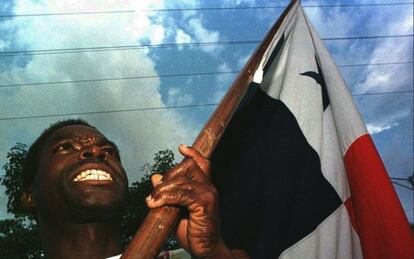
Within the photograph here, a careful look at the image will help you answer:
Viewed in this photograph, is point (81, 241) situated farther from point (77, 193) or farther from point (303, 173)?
point (303, 173)

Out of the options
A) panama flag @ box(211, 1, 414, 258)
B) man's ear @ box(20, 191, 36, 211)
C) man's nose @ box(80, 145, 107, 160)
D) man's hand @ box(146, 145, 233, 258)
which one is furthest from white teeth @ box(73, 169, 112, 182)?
man's hand @ box(146, 145, 233, 258)

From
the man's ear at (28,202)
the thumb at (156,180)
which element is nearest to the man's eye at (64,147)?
the man's ear at (28,202)

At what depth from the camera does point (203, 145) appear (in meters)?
1.68

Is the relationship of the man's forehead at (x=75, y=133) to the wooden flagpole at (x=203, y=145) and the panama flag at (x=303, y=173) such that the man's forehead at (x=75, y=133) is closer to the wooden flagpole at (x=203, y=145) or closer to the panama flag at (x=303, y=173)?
the panama flag at (x=303, y=173)

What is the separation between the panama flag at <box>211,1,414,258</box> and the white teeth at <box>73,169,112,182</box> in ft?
2.14

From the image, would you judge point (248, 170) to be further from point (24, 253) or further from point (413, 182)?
point (413, 182)

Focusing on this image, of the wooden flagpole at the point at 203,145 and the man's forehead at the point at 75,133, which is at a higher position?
the man's forehead at the point at 75,133

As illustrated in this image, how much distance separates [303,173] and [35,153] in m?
1.88

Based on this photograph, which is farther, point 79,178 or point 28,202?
point 28,202

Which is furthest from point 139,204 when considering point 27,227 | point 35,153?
point 35,153

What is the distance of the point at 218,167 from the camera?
2520 millimetres

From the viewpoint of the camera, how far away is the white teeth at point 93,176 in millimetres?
2357

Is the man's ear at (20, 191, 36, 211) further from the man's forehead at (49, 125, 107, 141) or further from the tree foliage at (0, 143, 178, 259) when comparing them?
the tree foliage at (0, 143, 178, 259)

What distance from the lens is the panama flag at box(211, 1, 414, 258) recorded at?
7.25 ft
